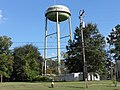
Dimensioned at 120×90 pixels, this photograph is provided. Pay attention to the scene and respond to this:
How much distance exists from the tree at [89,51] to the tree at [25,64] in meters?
18.9

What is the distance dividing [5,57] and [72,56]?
21.6 metres

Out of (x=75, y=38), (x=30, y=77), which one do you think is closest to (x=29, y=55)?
(x=30, y=77)

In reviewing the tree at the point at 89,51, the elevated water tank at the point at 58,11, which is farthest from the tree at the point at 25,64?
the tree at the point at 89,51

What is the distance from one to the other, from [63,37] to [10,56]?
55.3 feet

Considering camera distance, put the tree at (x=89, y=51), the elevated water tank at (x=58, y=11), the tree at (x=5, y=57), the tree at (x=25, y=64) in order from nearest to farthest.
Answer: the tree at (x=89, y=51), the elevated water tank at (x=58, y=11), the tree at (x=5, y=57), the tree at (x=25, y=64)

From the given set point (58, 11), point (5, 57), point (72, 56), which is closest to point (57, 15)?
point (58, 11)

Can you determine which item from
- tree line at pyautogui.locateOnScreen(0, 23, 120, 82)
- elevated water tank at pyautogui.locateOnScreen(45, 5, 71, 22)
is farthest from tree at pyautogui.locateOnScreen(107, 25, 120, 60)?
elevated water tank at pyautogui.locateOnScreen(45, 5, 71, 22)

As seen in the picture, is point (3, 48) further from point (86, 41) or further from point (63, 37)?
point (86, 41)

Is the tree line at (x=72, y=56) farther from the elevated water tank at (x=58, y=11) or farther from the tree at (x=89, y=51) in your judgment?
the elevated water tank at (x=58, y=11)

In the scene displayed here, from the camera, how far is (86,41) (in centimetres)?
7762

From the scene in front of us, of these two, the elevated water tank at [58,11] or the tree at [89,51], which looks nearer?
the tree at [89,51]

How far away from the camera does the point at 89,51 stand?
248ft

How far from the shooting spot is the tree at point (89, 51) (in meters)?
75.7

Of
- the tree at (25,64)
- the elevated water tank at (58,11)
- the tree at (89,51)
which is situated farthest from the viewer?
the tree at (25,64)
